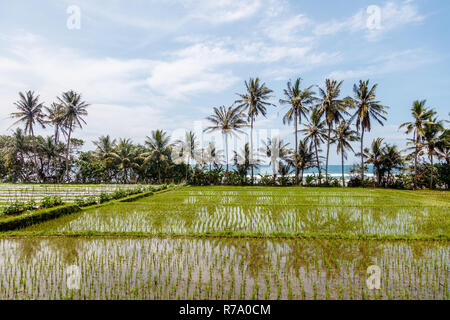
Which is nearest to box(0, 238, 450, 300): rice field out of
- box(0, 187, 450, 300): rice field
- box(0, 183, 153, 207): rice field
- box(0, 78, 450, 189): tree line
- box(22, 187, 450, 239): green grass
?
box(0, 187, 450, 300): rice field

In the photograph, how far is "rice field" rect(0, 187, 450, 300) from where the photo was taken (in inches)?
147

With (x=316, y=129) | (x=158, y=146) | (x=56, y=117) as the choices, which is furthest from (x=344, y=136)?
(x=56, y=117)

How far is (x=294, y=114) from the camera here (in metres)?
27.0

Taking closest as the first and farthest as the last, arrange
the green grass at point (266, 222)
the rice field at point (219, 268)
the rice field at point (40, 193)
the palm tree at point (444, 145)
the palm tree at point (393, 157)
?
the rice field at point (219, 268) → the green grass at point (266, 222) → the rice field at point (40, 193) → the palm tree at point (444, 145) → the palm tree at point (393, 157)

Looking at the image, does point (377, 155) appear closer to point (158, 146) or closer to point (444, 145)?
point (444, 145)

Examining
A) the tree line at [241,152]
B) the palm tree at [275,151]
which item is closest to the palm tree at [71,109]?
the tree line at [241,152]

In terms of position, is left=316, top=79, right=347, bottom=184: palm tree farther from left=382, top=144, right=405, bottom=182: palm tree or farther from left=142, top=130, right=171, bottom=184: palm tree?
left=142, top=130, right=171, bottom=184: palm tree

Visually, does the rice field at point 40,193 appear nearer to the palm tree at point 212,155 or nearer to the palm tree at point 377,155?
the palm tree at point 212,155

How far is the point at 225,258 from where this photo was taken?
5.05m

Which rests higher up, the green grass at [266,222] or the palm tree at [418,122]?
the palm tree at [418,122]

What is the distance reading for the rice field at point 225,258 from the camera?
12.3ft

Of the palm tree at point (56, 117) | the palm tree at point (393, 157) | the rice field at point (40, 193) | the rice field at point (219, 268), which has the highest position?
the palm tree at point (56, 117)
